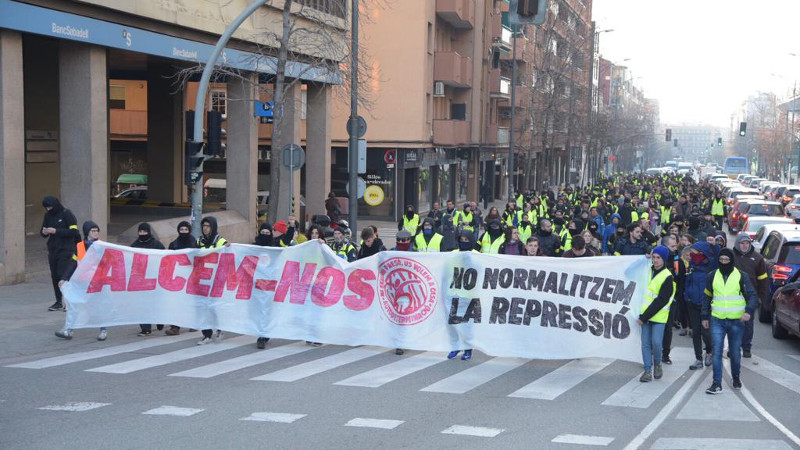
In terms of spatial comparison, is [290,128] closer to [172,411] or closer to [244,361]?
[244,361]

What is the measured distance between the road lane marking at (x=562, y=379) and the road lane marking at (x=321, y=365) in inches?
101

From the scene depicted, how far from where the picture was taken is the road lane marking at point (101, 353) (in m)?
12.8

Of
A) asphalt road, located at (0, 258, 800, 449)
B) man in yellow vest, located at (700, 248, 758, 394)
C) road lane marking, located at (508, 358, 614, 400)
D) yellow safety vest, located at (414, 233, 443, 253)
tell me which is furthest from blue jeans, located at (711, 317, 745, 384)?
yellow safety vest, located at (414, 233, 443, 253)

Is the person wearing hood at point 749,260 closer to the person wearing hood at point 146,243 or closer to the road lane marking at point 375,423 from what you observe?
the road lane marking at point 375,423

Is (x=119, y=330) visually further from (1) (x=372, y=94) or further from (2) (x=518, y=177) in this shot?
(2) (x=518, y=177)

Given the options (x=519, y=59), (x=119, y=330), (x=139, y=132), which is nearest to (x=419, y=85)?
(x=139, y=132)

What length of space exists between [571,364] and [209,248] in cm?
544

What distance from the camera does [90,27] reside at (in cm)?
2147

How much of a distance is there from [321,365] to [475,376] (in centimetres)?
200

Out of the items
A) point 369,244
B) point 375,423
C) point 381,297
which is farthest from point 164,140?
point 375,423

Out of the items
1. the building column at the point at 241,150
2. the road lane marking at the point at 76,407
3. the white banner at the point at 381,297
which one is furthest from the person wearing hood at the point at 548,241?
the building column at the point at 241,150

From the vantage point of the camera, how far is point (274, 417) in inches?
394

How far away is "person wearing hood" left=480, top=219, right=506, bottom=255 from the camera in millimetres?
17766

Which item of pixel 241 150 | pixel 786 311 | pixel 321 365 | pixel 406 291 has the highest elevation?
pixel 241 150
